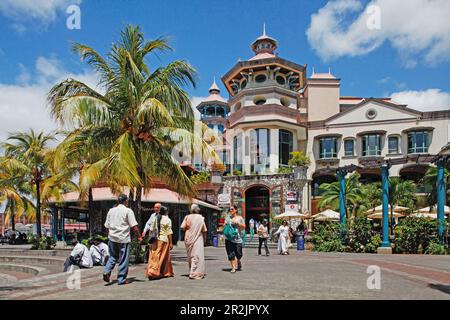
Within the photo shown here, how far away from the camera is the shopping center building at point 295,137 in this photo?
38.1 metres

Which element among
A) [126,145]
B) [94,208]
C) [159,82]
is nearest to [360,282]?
[126,145]

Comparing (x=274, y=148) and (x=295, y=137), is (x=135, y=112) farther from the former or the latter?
(x=295, y=137)

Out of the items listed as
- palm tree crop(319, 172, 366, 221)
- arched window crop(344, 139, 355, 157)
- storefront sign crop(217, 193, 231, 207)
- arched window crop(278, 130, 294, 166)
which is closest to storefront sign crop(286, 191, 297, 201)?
palm tree crop(319, 172, 366, 221)

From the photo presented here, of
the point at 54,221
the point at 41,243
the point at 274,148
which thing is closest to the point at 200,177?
the point at 274,148

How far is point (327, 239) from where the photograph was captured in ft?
72.9

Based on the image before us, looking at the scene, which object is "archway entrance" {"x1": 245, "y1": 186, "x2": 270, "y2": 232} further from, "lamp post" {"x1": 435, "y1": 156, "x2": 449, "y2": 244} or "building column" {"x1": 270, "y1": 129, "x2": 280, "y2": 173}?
"lamp post" {"x1": 435, "y1": 156, "x2": 449, "y2": 244}

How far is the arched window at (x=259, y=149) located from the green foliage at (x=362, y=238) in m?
19.9

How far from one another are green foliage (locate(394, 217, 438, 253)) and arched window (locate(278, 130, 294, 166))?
22.2 meters

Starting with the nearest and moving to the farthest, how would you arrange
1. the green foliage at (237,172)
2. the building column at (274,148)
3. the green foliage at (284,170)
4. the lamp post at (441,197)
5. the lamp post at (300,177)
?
the lamp post at (441,197) < the lamp post at (300,177) < the green foliage at (284,170) < the green foliage at (237,172) < the building column at (274,148)

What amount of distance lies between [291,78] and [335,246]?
89.5ft

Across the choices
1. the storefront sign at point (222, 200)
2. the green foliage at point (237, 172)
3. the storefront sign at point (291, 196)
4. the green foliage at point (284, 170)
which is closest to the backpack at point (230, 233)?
the storefront sign at point (222, 200)

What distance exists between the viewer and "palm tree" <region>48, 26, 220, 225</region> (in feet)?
43.2

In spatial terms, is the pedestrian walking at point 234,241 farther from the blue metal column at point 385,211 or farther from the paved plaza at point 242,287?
the blue metal column at point 385,211
